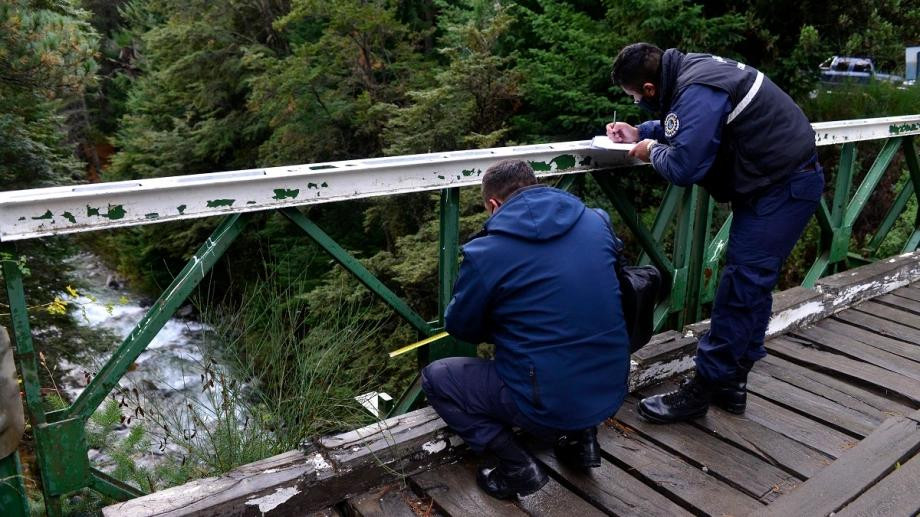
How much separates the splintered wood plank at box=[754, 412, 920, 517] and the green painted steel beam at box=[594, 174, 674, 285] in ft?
3.07

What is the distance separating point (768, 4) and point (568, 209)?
267 inches

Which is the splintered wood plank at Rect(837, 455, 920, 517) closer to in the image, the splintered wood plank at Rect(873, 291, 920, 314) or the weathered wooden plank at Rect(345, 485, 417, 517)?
the weathered wooden plank at Rect(345, 485, 417, 517)

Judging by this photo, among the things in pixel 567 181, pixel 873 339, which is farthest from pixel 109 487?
pixel 873 339

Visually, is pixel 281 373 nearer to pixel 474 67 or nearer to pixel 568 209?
pixel 568 209

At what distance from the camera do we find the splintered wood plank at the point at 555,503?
2189mm

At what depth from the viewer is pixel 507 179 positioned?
220 cm

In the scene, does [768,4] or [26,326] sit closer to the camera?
[26,326]

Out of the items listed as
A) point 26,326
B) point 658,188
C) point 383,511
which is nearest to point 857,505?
point 383,511

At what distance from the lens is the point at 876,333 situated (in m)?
3.64

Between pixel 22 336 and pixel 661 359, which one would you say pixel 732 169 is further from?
pixel 22 336

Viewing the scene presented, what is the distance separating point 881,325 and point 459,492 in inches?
107

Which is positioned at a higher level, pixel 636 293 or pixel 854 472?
pixel 636 293

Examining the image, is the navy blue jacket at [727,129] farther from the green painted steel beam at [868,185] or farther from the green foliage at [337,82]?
the green foliage at [337,82]

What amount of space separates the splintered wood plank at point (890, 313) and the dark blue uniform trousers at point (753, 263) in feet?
5.10
